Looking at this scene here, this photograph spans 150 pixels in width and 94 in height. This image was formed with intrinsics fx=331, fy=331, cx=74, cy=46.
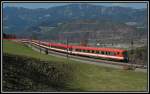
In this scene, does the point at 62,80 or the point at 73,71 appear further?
the point at 73,71

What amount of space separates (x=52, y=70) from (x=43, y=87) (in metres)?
9.35

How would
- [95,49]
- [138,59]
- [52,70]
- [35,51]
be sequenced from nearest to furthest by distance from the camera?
[52,70]
[35,51]
[95,49]
[138,59]

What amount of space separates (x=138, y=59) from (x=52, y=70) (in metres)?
36.0

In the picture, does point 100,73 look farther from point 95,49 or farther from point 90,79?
point 95,49

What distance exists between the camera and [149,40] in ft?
Result: 70.1

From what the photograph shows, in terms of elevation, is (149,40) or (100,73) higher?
(149,40)

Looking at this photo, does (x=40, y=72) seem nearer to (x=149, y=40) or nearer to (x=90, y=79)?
(x=90, y=79)

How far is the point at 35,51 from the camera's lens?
5381cm

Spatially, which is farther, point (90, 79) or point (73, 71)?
point (73, 71)

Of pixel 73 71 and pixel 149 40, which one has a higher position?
pixel 149 40

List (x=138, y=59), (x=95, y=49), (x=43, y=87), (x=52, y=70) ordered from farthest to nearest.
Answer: (x=138, y=59) < (x=95, y=49) < (x=52, y=70) < (x=43, y=87)

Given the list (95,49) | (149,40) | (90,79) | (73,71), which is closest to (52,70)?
(73,71)

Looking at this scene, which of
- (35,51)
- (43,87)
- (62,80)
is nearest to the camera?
(43,87)

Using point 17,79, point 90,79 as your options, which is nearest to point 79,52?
point 90,79
